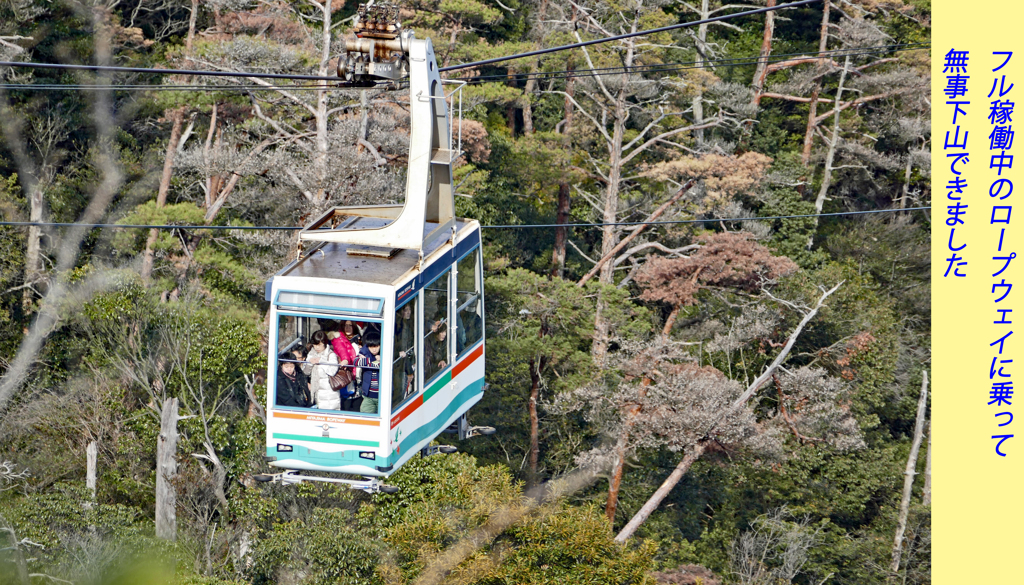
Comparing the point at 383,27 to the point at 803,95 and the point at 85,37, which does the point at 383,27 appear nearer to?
the point at 85,37

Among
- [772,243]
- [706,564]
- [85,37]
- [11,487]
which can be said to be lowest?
[706,564]

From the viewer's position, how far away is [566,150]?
3073 cm

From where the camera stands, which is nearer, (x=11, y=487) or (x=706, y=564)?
(x=11, y=487)

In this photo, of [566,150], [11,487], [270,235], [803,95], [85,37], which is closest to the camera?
[11,487]

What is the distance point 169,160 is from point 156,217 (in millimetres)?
5334

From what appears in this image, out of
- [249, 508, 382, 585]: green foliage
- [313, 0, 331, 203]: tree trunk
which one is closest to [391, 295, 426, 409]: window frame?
[249, 508, 382, 585]: green foliage

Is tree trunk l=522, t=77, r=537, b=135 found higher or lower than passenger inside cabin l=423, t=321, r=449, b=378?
higher

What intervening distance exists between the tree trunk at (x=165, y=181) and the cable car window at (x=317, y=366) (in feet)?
54.3

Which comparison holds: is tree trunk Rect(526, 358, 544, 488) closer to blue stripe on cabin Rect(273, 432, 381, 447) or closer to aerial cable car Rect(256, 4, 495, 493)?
aerial cable car Rect(256, 4, 495, 493)

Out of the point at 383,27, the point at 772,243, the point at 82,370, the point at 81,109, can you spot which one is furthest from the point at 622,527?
the point at 383,27

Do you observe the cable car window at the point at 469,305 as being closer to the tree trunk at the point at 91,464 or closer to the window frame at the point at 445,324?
the window frame at the point at 445,324

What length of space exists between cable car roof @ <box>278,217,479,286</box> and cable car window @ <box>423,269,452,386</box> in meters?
0.31

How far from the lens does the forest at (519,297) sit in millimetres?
21594

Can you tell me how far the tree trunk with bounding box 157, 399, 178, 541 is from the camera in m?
23.5
